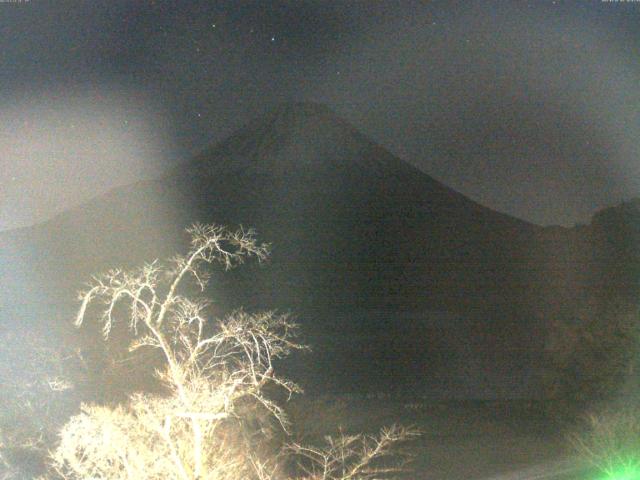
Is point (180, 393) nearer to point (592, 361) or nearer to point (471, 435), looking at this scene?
point (471, 435)

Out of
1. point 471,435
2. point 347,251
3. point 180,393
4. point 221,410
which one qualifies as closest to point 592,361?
point 471,435

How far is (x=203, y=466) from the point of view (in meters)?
8.98

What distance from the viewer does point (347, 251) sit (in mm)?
95375

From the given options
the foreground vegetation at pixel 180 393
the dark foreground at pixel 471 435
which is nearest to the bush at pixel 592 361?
the dark foreground at pixel 471 435

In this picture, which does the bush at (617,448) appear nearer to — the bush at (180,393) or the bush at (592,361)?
the bush at (180,393)

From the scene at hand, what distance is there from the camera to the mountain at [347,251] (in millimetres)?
51469

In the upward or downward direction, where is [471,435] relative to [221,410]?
downward

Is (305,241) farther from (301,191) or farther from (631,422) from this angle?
(631,422)

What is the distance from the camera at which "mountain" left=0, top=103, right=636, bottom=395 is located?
51.5 metres

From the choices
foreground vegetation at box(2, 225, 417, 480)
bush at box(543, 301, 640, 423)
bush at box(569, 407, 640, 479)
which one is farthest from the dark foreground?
foreground vegetation at box(2, 225, 417, 480)

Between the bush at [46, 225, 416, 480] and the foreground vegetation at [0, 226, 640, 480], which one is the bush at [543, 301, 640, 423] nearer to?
the foreground vegetation at [0, 226, 640, 480]

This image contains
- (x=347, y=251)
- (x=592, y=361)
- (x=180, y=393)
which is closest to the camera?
(x=180, y=393)

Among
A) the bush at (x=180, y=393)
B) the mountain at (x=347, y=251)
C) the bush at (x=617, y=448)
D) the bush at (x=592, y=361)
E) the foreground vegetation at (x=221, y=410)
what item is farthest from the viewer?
the mountain at (x=347, y=251)

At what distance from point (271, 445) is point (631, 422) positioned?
7.28m
